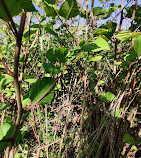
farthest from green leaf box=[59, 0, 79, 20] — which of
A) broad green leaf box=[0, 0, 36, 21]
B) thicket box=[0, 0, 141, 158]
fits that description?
broad green leaf box=[0, 0, 36, 21]

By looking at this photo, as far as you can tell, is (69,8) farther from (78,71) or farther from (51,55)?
(78,71)

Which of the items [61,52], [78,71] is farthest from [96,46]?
[78,71]

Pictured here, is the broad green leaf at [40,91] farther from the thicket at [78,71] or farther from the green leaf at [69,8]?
the green leaf at [69,8]

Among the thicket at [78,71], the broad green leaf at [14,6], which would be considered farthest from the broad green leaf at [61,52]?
the broad green leaf at [14,6]

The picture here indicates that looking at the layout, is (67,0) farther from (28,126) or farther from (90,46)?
(28,126)

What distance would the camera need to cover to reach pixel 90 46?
31 centimetres

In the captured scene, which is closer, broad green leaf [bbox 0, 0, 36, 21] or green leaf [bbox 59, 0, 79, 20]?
broad green leaf [bbox 0, 0, 36, 21]

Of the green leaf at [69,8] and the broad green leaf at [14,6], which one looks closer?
the broad green leaf at [14,6]

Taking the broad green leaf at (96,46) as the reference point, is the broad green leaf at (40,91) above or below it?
below

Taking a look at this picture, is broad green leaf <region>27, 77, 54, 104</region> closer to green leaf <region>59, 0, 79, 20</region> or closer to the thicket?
the thicket

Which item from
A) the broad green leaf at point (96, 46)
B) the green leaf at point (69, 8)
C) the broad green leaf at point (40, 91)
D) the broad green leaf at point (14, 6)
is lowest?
the broad green leaf at point (40, 91)

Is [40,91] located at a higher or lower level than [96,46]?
lower

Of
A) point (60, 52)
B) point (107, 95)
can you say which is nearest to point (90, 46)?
point (60, 52)

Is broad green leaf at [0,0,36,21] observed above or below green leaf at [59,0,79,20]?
below
